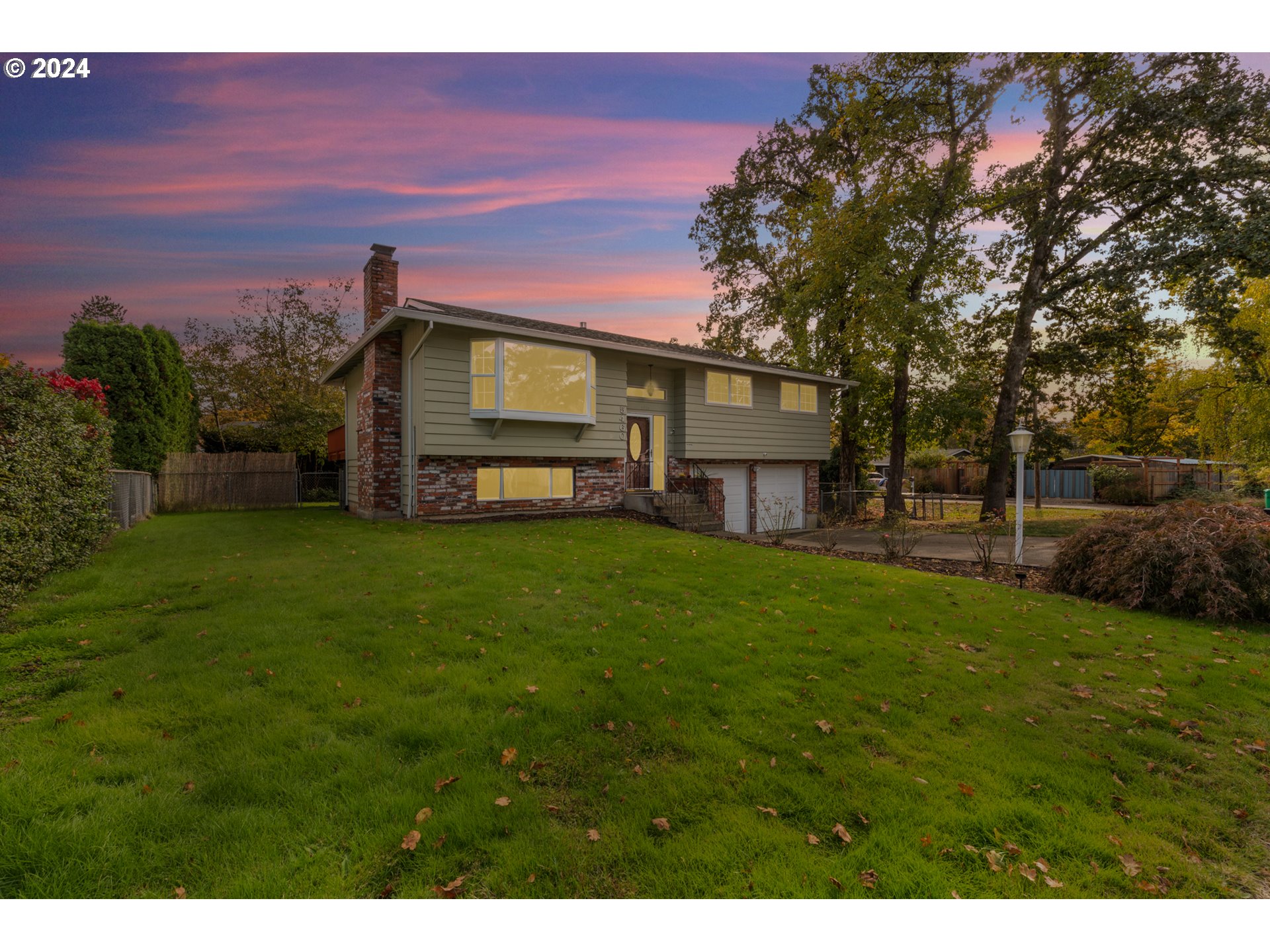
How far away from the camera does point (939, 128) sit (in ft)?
55.8

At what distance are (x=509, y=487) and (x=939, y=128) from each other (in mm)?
17838

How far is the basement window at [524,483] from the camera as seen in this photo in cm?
1234

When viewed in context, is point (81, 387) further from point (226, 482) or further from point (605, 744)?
point (605, 744)

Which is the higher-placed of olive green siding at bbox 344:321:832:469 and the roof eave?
the roof eave

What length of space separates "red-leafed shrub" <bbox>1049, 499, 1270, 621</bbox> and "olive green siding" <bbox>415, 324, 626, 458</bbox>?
32.5 ft

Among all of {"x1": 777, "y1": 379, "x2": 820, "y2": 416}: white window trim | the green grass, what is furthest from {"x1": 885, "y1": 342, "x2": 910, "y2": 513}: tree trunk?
the green grass

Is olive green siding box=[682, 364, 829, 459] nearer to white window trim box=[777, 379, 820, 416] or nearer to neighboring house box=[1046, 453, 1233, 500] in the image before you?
white window trim box=[777, 379, 820, 416]

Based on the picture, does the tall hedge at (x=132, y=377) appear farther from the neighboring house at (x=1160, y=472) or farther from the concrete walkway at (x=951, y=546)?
the neighboring house at (x=1160, y=472)

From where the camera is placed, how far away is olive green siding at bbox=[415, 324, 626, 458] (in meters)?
11.3

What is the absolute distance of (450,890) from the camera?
2.13m

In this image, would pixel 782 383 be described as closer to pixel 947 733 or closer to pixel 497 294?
pixel 497 294

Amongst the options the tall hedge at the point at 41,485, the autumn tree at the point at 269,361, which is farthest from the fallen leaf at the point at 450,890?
the autumn tree at the point at 269,361
